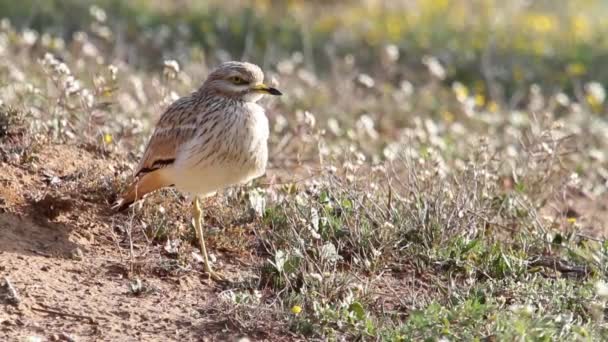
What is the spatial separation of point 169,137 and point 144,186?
29 cm

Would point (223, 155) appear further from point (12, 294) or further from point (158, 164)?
point (12, 294)

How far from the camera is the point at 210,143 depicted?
559 cm

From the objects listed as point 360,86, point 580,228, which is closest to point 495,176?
point 580,228

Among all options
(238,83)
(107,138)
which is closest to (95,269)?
(238,83)

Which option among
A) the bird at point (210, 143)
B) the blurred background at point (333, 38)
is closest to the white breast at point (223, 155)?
the bird at point (210, 143)

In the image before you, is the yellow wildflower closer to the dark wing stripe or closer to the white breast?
the dark wing stripe

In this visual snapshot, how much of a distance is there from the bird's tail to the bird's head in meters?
0.53

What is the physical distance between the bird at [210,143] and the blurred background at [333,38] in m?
4.21

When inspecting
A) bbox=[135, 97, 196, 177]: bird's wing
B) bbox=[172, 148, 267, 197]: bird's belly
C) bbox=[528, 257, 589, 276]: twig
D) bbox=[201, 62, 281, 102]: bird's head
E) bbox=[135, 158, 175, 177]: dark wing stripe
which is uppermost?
bbox=[201, 62, 281, 102]: bird's head

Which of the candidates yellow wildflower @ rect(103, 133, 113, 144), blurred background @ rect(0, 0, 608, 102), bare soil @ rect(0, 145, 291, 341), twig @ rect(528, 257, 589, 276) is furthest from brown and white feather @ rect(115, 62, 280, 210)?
blurred background @ rect(0, 0, 608, 102)

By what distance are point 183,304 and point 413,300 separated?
107cm

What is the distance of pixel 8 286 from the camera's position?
16.4 ft

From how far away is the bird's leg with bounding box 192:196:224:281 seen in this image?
18.2 feet

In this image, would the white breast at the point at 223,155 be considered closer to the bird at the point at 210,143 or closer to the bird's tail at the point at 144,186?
the bird at the point at 210,143
